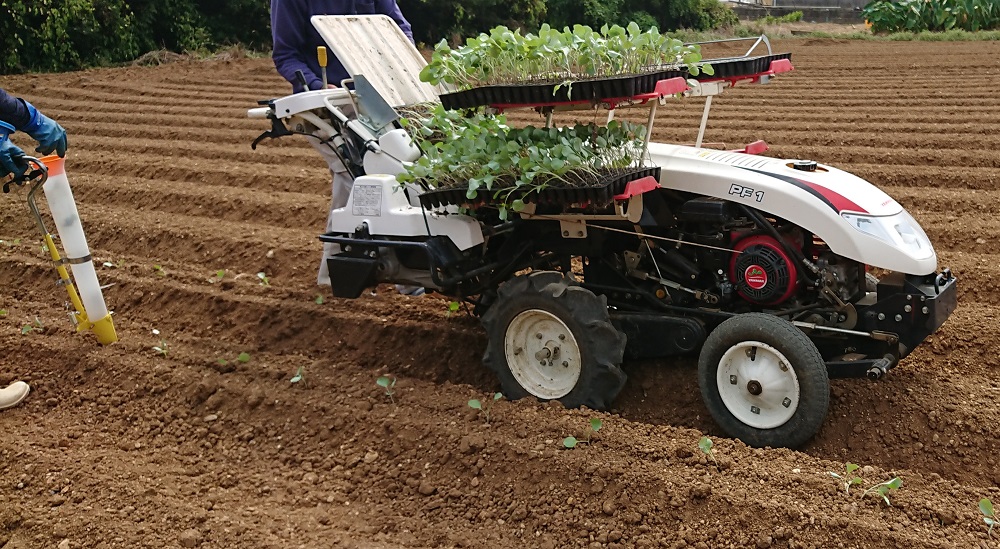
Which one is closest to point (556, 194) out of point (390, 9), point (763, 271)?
point (763, 271)

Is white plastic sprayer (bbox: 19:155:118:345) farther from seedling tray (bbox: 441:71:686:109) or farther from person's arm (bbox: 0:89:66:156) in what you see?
seedling tray (bbox: 441:71:686:109)

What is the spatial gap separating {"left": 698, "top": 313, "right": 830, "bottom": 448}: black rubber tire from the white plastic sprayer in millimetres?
3040

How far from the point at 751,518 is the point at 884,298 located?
1.03 m

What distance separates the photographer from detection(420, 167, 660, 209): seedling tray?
11.1 ft

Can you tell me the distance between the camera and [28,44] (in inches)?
626

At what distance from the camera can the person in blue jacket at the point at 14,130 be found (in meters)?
4.25

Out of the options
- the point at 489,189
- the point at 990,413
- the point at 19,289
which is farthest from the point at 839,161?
the point at 19,289

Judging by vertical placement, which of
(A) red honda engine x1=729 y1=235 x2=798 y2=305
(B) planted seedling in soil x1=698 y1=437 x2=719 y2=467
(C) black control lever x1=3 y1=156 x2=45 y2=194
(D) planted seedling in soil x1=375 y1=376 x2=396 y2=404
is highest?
(C) black control lever x1=3 y1=156 x2=45 y2=194

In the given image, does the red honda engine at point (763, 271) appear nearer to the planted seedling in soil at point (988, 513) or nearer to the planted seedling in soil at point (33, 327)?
the planted seedling in soil at point (988, 513)

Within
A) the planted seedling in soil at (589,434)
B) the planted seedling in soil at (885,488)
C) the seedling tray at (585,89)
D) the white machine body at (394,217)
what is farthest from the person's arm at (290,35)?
the planted seedling in soil at (885,488)

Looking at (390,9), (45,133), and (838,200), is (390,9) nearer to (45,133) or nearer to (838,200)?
(45,133)

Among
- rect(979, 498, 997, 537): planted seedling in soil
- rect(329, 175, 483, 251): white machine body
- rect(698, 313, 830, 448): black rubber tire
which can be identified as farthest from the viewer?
rect(329, 175, 483, 251): white machine body

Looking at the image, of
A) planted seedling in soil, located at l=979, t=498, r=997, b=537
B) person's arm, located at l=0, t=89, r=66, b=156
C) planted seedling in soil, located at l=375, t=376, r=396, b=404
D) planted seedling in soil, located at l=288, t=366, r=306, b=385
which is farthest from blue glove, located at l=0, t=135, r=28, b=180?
planted seedling in soil, located at l=979, t=498, r=997, b=537

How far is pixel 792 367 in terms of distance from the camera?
3.35 m
